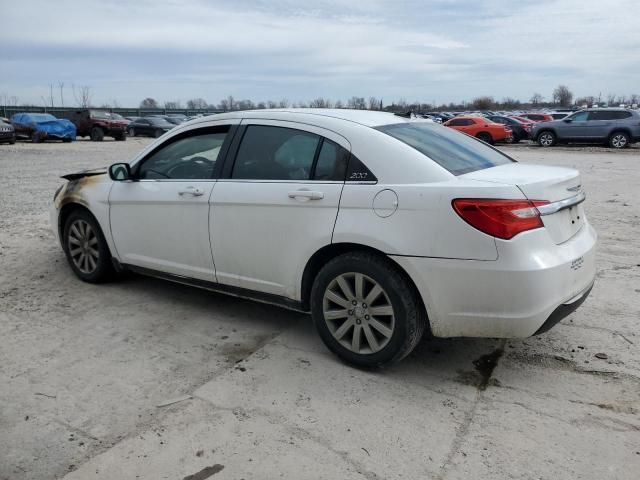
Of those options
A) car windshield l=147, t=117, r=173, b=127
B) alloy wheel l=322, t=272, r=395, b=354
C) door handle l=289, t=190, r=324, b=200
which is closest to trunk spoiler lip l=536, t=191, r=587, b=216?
alloy wheel l=322, t=272, r=395, b=354

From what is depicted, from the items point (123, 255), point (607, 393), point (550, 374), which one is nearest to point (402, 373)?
point (550, 374)

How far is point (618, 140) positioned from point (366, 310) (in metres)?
24.3

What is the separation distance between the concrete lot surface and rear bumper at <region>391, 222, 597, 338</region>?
16.9 inches

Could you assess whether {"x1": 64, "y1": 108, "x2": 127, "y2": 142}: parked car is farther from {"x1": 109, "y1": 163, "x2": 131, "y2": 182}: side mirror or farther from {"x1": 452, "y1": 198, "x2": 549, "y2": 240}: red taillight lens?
{"x1": 452, "y1": 198, "x2": 549, "y2": 240}: red taillight lens

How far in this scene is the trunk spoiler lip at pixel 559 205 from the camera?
10.5ft

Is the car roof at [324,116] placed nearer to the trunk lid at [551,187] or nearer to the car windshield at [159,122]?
the trunk lid at [551,187]

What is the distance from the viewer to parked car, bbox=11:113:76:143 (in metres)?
27.0

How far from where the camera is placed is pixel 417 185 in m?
3.32

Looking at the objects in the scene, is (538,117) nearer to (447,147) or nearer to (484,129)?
(484,129)

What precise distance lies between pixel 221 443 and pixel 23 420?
112 centimetres

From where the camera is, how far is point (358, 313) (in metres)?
3.52

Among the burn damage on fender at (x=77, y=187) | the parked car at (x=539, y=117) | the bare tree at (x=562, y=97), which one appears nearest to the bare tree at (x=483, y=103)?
the bare tree at (x=562, y=97)

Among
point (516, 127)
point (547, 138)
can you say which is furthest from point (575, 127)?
point (516, 127)

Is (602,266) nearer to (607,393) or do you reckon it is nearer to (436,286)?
(607,393)
